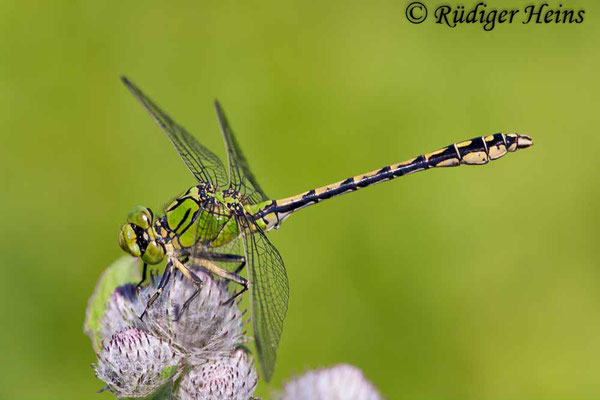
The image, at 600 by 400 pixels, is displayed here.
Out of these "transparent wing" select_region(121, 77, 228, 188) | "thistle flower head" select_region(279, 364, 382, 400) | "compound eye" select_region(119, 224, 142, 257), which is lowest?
"thistle flower head" select_region(279, 364, 382, 400)

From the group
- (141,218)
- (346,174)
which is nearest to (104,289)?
(141,218)

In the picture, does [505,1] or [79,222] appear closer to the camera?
[79,222]

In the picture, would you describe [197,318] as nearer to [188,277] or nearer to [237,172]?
[188,277]

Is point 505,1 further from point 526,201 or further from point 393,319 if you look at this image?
point 393,319

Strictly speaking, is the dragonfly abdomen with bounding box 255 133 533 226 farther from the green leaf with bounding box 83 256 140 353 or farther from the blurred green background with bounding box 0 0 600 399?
the blurred green background with bounding box 0 0 600 399

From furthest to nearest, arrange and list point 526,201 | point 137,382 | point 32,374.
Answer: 1. point 526,201
2. point 32,374
3. point 137,382

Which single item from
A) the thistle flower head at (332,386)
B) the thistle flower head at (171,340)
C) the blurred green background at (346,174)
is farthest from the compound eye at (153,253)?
the blurred green background at (346,174)

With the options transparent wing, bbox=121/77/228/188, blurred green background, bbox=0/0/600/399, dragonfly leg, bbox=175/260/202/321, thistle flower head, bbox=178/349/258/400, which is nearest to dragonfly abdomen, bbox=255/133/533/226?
transparent wing, bbox=121/77/228/188

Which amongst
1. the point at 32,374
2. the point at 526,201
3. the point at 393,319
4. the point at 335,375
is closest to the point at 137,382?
the point at 335,375

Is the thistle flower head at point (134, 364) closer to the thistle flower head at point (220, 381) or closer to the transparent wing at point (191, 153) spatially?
the thistle flower head at point (220, 381)
